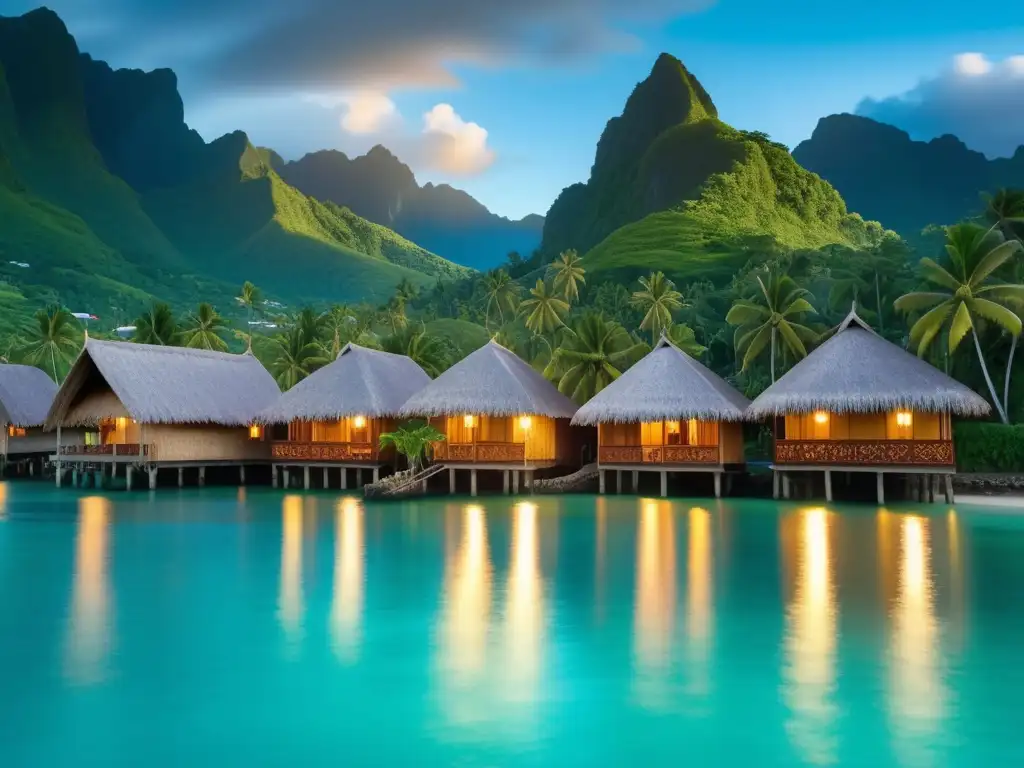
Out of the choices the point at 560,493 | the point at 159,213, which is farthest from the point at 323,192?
the point at 560,493

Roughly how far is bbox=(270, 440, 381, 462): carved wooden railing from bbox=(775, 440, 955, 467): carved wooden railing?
12875 millimetres

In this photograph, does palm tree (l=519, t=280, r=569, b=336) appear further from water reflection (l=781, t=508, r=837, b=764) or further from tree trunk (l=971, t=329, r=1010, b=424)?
water reflection (l=781, t=508, r=837, b=764)

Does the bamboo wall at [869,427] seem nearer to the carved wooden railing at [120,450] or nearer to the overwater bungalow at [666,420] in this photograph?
the overwater bungalow at [666,420]

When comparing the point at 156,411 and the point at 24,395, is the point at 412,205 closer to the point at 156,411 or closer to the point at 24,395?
the point at 24,395

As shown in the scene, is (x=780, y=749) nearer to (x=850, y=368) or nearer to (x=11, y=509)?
(x=850, y=368)

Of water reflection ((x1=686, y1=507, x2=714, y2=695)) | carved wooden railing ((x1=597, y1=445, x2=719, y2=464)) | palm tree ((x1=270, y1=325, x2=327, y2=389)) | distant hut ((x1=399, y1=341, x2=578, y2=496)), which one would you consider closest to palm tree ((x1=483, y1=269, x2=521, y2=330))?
palm tree ((x1=270, y1=325, x2=327, y2=389))

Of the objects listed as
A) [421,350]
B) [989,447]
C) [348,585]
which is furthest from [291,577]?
[421,350]

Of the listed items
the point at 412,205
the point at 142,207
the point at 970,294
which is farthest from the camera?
the point at 412,205

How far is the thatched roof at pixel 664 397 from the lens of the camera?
2705 centimetres

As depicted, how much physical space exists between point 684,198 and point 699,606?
93967 mm

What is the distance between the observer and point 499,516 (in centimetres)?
2198

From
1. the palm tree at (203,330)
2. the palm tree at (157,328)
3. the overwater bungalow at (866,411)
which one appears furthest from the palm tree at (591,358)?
the palm tree at (203,330)

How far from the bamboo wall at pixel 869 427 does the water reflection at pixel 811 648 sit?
10555mm

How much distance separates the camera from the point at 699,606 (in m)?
11.6
